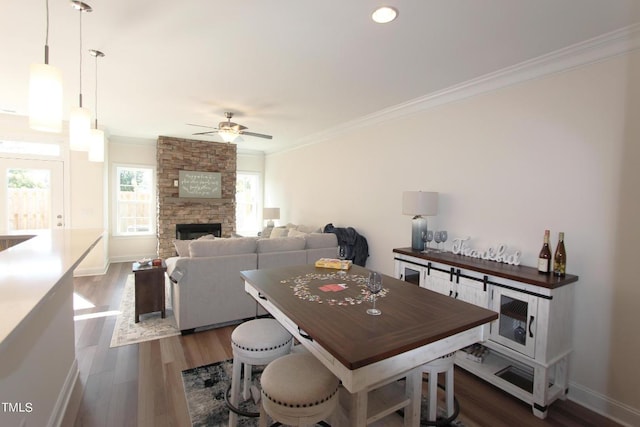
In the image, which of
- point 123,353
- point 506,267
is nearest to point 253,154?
point 123,353

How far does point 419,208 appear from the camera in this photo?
3367mm

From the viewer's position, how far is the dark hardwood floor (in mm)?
2145

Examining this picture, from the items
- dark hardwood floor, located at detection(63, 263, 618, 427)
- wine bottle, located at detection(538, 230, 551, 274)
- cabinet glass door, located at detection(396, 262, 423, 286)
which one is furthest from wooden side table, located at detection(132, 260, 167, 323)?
wine bottle, located at detection(538, 230, 551, 274)

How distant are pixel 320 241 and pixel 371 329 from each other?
2811 millimetres

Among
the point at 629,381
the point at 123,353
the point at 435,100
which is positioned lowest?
the point at 123,353

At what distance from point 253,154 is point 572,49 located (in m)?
6.92

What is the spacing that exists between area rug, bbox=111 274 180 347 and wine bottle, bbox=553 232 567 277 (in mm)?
3633

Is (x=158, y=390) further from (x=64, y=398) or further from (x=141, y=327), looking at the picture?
(x=141, y=327)

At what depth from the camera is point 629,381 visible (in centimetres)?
219

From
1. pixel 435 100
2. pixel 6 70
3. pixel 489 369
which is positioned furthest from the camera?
pixel 435 100

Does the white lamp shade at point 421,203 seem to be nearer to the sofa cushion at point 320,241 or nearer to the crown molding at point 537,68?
the crown molding at point 537,68

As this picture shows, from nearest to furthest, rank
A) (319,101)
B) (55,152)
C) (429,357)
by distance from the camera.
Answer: (429,357) < (319,101) < (55,152)

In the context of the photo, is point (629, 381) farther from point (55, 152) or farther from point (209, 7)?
point (55, 152)

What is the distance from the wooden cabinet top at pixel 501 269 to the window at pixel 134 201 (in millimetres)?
6155
